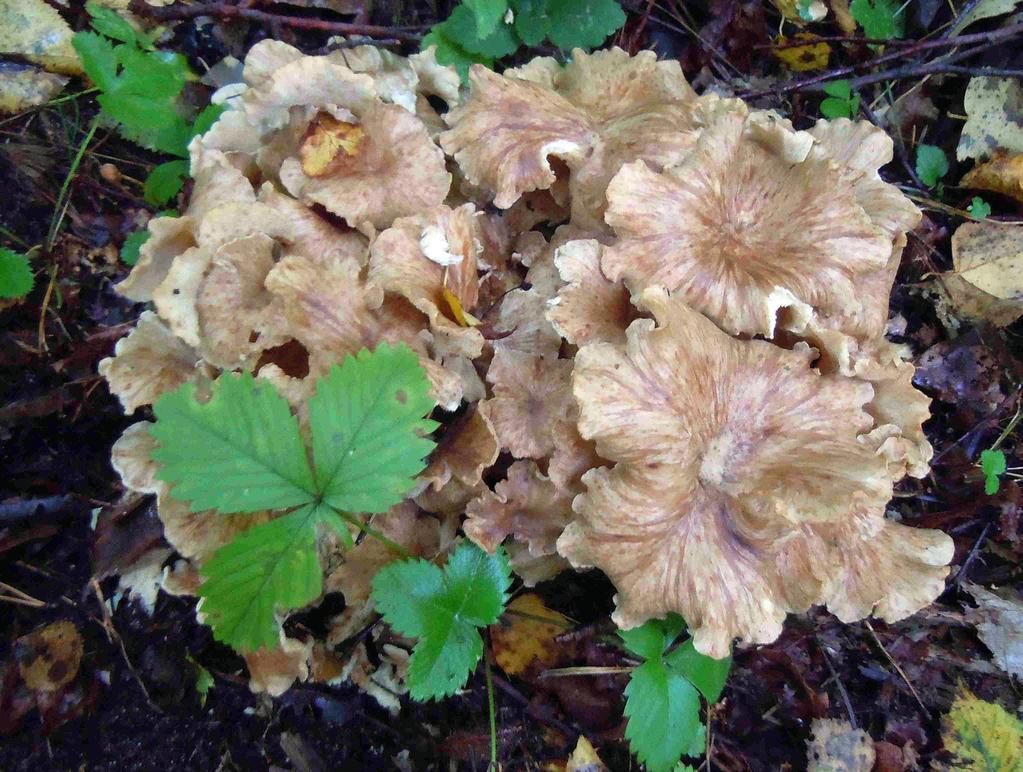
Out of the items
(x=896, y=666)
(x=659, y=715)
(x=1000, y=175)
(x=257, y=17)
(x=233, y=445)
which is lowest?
(x=896, y=666)

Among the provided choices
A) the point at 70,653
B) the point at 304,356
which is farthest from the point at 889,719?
the point at 70,653

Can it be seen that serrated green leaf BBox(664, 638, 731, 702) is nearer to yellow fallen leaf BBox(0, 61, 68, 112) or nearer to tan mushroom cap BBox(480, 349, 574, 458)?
tan mushroom cap BBox(480, 349, 574, 458)

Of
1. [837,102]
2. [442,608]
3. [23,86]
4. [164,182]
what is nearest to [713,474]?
[442,608]

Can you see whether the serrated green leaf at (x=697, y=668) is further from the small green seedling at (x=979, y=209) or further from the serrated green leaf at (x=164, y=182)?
the serrated green leaf at (x=164, y=182)

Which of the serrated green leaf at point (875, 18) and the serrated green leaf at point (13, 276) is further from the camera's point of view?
the serrated green leaf at point (875, 18)

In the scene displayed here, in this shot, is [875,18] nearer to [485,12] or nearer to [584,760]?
[485,12]

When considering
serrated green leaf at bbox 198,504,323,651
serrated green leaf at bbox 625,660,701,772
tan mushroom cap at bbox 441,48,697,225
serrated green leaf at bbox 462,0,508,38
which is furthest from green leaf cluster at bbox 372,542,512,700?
serrated green leaf at bbox 462,0,508,38

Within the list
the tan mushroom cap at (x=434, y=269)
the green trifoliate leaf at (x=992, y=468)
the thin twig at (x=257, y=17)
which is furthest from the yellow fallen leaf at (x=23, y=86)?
the green trifoliate leaf at (x=992, y=468)
